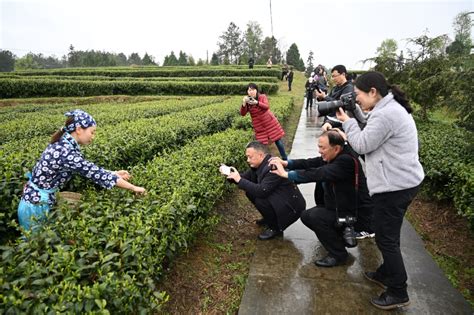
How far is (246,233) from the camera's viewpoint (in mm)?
4230

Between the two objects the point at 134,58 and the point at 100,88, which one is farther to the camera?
the point at 134,58

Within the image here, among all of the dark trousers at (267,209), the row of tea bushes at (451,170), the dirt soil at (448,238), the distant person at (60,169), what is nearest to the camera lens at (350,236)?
the dark trousers at (267,209)

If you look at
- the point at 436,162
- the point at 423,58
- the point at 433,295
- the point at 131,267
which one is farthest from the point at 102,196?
the point at 423,58

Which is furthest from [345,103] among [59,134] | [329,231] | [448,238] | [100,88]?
[100,88]

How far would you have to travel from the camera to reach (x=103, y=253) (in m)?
2.12

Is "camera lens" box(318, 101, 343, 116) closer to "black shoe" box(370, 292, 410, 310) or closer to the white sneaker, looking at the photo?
the white sneaker

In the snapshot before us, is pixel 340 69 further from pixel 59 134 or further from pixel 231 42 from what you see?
pixel 231 42

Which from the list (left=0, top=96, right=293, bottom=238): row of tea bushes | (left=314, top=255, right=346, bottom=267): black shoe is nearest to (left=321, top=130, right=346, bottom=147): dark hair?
(left=314, top=255, right=346, bottom=267): black shoe

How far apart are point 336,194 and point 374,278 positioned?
0.88 m

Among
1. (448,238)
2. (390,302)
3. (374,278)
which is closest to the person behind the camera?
(390,302)

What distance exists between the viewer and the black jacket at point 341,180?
325cm

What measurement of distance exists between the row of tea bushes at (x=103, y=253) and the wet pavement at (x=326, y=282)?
0.84 m

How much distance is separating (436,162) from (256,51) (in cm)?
6325

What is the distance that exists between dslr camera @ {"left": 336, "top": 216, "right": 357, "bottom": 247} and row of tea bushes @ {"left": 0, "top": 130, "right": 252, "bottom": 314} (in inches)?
58.7
